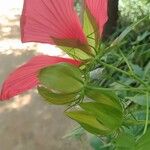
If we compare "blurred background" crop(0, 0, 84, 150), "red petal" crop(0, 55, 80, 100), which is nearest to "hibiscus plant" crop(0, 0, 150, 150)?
"red petal" crop(0, 55, 80, 100)

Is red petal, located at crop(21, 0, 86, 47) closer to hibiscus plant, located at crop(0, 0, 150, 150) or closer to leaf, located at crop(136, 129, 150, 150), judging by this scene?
hibiscus plant, located at crop(0, 0, 150, 150)

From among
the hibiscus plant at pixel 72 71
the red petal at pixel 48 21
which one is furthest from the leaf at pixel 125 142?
the red petal at pixel 48 21

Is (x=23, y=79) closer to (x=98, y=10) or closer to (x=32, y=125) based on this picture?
(x=98, y=10)

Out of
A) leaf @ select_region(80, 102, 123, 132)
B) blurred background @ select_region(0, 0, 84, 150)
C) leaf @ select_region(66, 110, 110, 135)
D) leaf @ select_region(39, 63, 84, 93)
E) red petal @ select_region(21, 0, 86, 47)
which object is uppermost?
red petal @ select_region(21, 0, 86, 47)

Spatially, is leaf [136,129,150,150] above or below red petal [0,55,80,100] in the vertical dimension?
below

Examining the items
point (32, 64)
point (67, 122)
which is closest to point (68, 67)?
point (32, 64)

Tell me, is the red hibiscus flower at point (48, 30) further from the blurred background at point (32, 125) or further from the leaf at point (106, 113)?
the blurred background at point (32, 125)

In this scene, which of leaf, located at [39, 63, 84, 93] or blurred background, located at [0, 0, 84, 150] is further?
blurred background, located at [0, 0, 84, 150]
